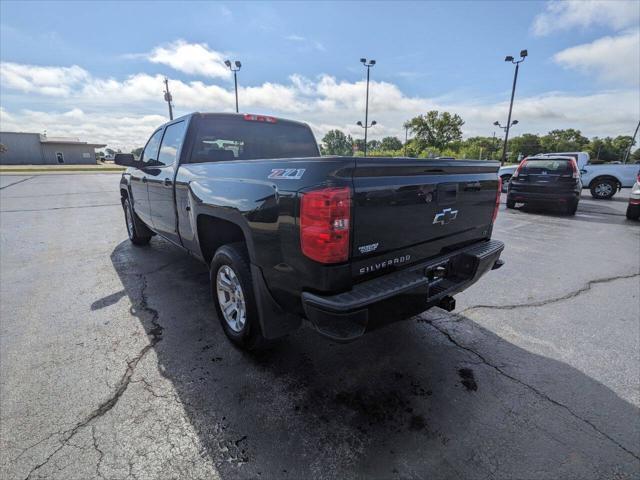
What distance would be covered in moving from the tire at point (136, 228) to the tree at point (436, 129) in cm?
6044

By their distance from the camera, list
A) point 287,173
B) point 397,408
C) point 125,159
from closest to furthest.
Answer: point 287,173
point 397,408
point 125,159

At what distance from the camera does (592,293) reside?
4.06 m

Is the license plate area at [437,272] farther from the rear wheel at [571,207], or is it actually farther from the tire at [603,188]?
the tire at [603,188]

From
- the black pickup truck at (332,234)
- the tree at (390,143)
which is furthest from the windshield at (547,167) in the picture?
the tree at (390,143)

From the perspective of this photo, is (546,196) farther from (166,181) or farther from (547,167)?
(166,181)

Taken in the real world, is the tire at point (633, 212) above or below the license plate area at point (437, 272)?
below

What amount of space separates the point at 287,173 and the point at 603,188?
1714 centimetres

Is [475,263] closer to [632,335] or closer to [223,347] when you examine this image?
[632,335]

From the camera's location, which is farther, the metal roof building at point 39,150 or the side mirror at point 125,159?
the metal roof building at point 39,150

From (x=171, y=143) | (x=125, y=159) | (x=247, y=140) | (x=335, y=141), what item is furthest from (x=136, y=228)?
(x=335, y=141)

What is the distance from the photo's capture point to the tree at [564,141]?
8219 centimetres

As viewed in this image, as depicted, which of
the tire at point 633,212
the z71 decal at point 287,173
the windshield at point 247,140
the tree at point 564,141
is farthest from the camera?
the tree at point 564,141

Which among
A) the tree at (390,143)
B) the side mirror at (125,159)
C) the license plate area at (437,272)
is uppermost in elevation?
the tree at (390,143)

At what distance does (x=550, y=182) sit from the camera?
30.9ft
